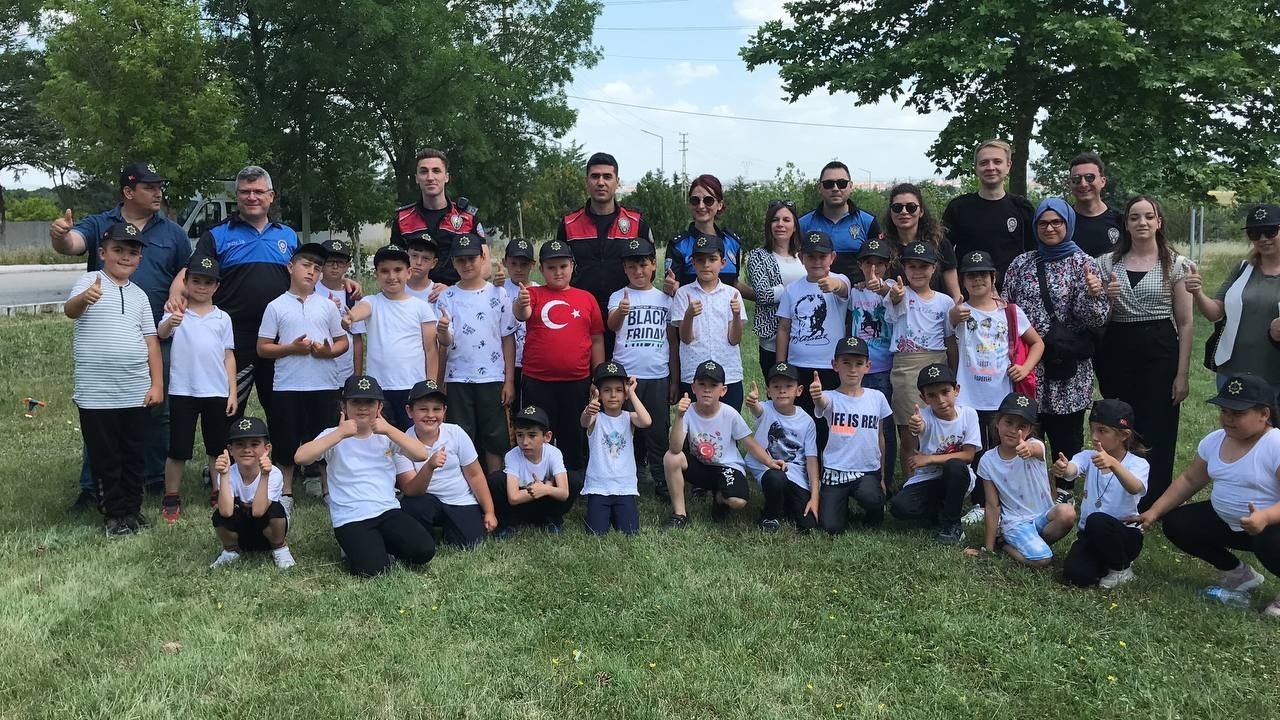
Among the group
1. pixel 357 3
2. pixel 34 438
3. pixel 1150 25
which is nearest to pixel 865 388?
pixel 34 438

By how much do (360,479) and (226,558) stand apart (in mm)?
884

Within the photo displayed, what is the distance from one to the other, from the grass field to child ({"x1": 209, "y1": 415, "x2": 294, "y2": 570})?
0.45ft

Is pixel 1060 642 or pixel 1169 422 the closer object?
pixel 1060 642

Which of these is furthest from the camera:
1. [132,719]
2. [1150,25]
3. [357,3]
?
[357,3]

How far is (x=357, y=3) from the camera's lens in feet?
73.3

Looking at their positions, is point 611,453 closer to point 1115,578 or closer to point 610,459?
point 610,459

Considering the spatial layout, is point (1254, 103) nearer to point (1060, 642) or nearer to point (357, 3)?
point (1060, 642)

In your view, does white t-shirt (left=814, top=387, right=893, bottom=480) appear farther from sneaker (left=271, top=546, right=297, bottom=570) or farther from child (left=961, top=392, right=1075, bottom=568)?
sneaker (left=271, top=546, right=297, bottom=570)

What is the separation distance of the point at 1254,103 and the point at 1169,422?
1369cm

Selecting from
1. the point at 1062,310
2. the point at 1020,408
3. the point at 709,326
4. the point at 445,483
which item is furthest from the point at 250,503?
the point at 1062,310

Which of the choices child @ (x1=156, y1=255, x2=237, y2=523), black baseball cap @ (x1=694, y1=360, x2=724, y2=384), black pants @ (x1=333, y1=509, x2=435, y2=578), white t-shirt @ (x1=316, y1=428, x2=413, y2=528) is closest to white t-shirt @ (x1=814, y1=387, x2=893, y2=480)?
black baseball cap @ (x1=694, y1=360, x2=724, y2=384)

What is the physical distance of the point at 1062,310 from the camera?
5703 millimetres

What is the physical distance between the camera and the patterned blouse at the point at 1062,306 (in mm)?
5633

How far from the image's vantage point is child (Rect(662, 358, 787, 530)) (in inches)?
229
